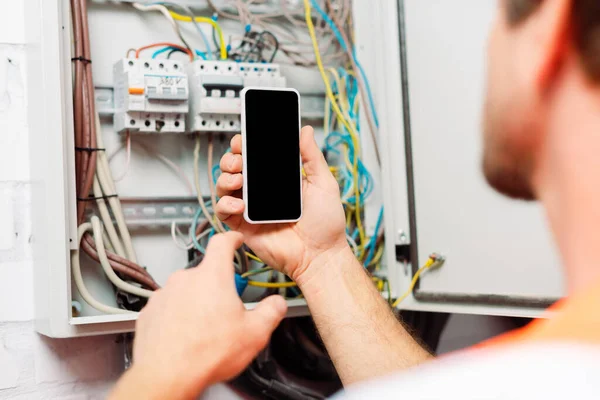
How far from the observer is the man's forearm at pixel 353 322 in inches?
37.5

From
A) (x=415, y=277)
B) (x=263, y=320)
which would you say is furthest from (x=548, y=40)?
(x=415, y=277)

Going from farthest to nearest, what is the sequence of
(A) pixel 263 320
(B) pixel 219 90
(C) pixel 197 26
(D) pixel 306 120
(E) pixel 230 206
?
(D) pixel 306 120
(C) pixel 197 26
(B) pixel 219 90
(E) pixel 230 206
(A) pixel 263 320

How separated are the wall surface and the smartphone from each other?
0.50 m

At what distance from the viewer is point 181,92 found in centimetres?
122

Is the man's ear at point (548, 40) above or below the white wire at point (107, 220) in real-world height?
above

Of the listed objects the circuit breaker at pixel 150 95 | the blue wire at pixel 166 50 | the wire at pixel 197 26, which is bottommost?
the circuit breaker at pixel 150 95

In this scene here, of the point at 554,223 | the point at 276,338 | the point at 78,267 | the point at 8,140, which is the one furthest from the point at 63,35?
the point at 554,223

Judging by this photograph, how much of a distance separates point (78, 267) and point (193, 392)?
67cm

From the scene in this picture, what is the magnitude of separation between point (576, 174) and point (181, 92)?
0.89 meters

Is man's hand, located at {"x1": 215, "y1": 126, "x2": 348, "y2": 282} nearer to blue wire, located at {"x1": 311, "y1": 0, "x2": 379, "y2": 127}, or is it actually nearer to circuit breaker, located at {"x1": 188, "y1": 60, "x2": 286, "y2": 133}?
circuit breaker, located at {"x1": 188, "y1": 60, "x2": 286, "y2": 133}

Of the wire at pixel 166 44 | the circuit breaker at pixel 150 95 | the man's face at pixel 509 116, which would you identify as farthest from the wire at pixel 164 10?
the man's face at pixel 509 116

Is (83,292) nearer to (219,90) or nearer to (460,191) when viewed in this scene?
(219,90)

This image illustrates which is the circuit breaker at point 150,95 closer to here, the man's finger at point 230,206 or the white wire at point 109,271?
the white wire at point 109,271

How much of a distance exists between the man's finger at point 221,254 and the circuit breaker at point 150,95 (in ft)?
1.95
